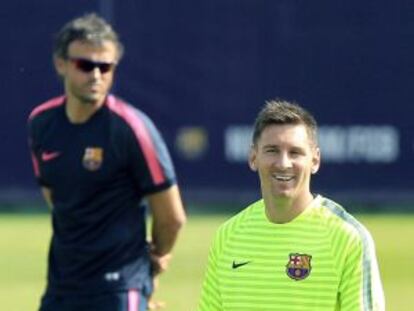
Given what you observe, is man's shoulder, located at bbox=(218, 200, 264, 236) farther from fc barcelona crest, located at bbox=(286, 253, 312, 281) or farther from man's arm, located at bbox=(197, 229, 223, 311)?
fc barcelona crest, located at bbox=(286, 253, 312, 281)

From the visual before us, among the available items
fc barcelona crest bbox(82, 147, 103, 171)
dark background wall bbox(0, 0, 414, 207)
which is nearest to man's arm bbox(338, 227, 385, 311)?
fc barcelona crest bbox(82, 147, 103, 171)

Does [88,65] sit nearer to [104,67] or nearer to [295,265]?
[104,67]

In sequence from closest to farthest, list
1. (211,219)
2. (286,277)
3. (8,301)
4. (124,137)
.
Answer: (286,277) < (124,137) < (8,301) < (211,219)

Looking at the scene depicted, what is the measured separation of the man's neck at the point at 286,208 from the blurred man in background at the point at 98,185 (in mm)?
1511

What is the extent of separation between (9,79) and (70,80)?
11.5m

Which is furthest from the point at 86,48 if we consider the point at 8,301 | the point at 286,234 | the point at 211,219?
the point at 211,219

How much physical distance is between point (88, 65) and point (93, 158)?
434mm

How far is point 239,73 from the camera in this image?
18.8 metres

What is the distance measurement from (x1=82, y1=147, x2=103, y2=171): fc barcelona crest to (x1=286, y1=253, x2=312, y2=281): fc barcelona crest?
5.72 feet

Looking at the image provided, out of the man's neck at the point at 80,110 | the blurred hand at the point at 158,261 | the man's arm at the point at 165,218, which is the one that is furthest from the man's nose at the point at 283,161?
the blurred hand at the point at 158,261

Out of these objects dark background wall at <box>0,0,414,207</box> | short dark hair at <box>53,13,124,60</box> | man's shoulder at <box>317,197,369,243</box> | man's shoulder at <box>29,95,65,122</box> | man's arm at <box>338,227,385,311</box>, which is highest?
short dark hair at <box>53,13,124,60</box>

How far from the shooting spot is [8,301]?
41.4ft

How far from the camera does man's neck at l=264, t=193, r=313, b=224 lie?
5648mm

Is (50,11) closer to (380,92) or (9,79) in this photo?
(9,79)
